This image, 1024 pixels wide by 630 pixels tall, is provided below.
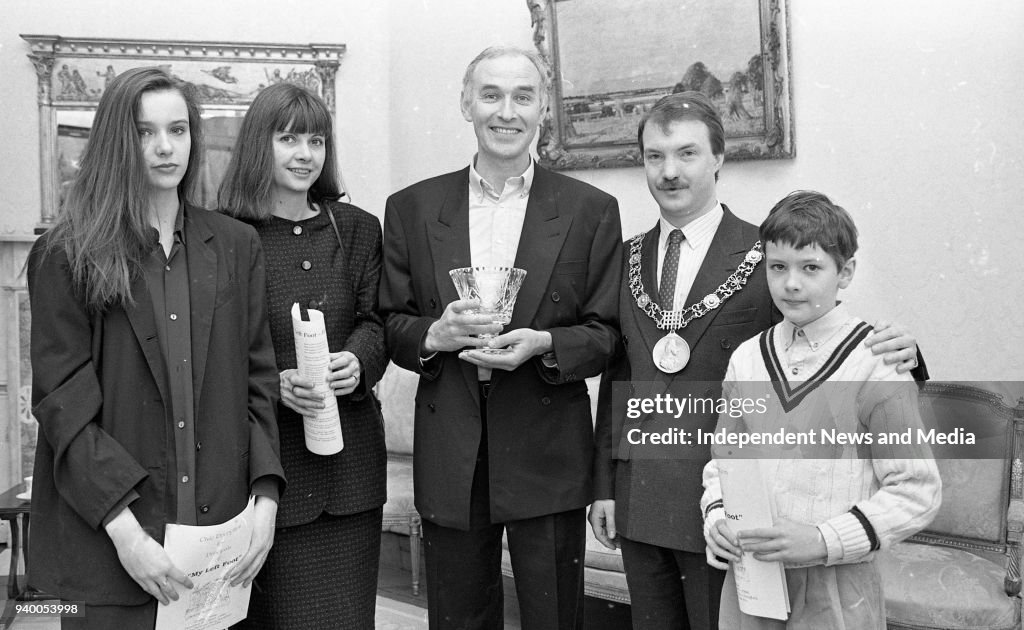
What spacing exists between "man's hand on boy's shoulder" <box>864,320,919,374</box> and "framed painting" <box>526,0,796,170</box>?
7.69 ft

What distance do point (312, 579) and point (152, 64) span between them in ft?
13.2

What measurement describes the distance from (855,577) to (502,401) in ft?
3.19

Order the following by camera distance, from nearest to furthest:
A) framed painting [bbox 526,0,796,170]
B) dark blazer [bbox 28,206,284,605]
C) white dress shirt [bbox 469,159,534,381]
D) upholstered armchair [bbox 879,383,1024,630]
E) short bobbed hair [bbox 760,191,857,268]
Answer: dark blazer [bbox 28,206,284,605], short bobbed hair [bbox 760,191,857,268], white dress shirt [bbox 469,159,534,381], upholstered armchair [bbox 879,383,1024,630], framed painting [bbox 526,0,796,170]

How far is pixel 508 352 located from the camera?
7.88ft

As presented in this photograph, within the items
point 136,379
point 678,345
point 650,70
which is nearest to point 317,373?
point 136,379

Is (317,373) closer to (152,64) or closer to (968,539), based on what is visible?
(968,539)

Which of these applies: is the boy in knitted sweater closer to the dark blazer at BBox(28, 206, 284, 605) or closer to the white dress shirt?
the white dress shirt

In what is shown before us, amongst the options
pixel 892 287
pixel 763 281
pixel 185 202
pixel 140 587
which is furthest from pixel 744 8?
pixel 140 587

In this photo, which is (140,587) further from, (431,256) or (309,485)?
(431,256)

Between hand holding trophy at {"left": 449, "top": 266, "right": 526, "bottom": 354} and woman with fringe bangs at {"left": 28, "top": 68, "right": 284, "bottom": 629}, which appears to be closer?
woman with fringe bangs at {"left": 28, "top": 68, "right": 284, "bottom": 629}

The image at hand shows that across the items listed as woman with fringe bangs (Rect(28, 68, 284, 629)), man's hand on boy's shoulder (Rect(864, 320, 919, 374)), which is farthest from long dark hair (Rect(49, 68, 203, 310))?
man's hand on boy's shoulder (Rect(864, 320, 919, 374))

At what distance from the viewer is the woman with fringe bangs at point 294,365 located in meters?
2.53

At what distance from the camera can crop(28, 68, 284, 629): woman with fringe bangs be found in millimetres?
2021

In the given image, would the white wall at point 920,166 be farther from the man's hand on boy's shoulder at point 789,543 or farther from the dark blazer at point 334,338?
the dark blazer at point 334,338
